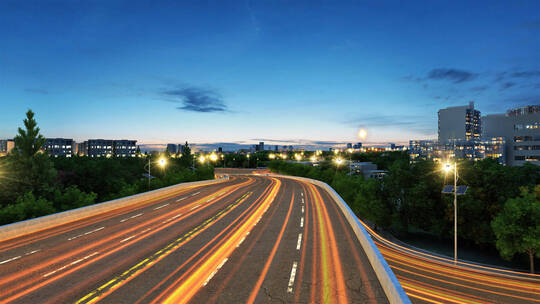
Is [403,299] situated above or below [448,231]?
above

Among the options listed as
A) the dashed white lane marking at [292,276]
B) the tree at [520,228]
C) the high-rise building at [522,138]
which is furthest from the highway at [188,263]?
the high-rise building at [522,138]

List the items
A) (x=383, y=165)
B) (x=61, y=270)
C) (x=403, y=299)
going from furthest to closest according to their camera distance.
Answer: (x=383, y=165) → (x=61, y=270) → (x=403, y=299)

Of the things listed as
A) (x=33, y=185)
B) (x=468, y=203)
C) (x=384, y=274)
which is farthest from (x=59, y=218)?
(x=468, y=203)

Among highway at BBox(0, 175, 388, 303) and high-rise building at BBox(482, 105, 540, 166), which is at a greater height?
high-rise building at BBox(482, 105, 540, 166)

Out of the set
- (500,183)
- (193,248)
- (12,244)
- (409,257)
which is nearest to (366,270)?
(193,248)

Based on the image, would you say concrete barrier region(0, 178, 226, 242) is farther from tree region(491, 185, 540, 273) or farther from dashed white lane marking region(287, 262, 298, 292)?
tree region(491, 185, 540, 273)

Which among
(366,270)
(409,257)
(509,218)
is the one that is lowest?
(409,257)

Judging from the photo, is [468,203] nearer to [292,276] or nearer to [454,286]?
[454,286]

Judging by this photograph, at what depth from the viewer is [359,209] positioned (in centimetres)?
5384

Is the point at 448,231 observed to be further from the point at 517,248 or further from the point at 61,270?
the point at 61,270

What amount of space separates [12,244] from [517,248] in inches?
1821

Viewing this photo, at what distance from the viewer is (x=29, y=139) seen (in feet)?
157

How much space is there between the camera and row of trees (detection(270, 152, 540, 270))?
31905 mm

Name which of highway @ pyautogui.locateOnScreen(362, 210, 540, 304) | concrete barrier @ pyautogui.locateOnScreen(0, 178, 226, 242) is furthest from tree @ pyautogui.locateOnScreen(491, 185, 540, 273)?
concrete barrier @ pyautogui.locateOnScreen(0, 178, 226, 242)
